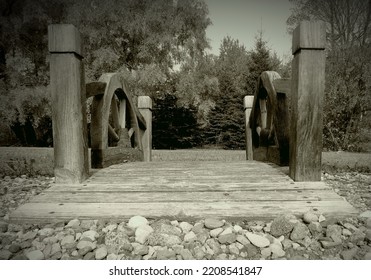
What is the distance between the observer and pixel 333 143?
8.98m

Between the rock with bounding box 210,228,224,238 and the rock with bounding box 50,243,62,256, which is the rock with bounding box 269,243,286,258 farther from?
the rock with bounding box 50,243,62,256

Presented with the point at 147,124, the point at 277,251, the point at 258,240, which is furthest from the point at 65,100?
the point at 147,124

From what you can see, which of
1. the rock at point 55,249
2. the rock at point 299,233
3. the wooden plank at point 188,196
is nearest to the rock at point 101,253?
the rock at point 55,249

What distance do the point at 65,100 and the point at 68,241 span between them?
0.93 metres

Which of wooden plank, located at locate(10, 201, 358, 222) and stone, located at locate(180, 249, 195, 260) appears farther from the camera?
→ wooden plank, located at locate(10, 201, 358, 222)

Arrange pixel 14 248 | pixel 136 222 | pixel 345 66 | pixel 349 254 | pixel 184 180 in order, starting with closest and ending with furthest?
pixel 349 254 < pixel 14 248 < pixel 136 222 < pixel 184 180 < pixel 345 66

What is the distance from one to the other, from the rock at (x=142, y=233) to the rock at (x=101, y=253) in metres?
0.17

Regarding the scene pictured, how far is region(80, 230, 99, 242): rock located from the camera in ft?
5.47

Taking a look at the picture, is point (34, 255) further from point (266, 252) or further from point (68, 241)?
point (266, 252)

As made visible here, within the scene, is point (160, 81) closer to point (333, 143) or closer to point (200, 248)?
point (333, 143)

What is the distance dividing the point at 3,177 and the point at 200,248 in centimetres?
371

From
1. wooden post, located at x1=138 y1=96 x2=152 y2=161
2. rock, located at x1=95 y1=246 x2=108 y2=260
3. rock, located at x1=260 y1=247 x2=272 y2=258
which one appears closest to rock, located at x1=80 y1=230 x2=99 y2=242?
rock, located at x1=95 y1=246 x2=108 y2=260

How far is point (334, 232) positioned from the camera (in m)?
1.64

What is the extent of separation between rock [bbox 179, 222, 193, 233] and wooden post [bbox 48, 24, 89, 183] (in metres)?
0.82
